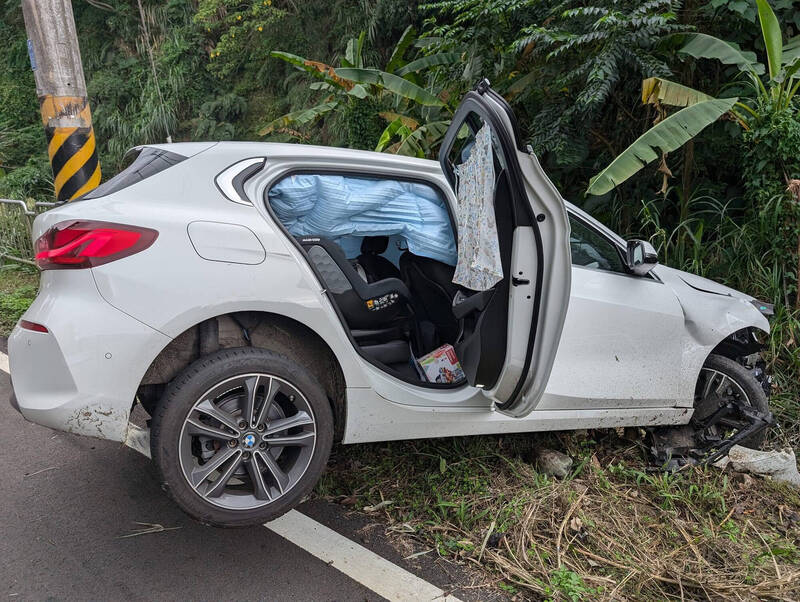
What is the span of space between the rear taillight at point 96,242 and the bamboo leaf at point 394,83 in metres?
5.00

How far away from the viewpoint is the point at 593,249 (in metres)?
3.46

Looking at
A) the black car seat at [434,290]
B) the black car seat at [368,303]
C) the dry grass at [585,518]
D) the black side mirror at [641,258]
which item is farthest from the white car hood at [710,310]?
the black car seat at [368,303]

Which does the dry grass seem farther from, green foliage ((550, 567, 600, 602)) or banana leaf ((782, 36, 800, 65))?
banana leaf ((782, 36, 800, 65))

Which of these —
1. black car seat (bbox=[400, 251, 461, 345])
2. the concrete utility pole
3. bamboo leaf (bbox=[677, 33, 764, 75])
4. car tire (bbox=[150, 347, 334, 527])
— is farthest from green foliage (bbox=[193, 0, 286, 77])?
car tire (bbox=[150, 347, 334, 527])

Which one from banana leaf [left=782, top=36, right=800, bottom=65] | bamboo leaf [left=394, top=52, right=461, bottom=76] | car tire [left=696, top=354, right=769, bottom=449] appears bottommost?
car tire [left=696, top=354, right=769, bottom=449]

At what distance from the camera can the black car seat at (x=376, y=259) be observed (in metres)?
3.79

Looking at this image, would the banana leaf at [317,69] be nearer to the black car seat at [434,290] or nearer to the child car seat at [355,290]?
the black car seat at [434,290]

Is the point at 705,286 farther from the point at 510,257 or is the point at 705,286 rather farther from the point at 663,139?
the point at 510,257

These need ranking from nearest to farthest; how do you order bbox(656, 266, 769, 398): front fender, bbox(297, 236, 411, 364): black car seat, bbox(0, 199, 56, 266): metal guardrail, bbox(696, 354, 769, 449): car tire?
bbox(297, 236, 411, 364): black car seat → bbox(656, 266, 769, 398): front fender → bbox(696, 354, 769, 449): car tire → bbox(0, 199, 56, 266): metal guardrail

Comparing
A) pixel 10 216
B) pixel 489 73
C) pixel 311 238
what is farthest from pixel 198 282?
pixel 10 216

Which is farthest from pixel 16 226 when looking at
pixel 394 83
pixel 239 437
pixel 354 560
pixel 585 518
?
pixel 585 518

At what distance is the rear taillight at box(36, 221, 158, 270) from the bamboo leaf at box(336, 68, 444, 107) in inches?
197

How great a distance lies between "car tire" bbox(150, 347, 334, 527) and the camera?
2.51 meters

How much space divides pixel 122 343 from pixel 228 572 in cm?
104
